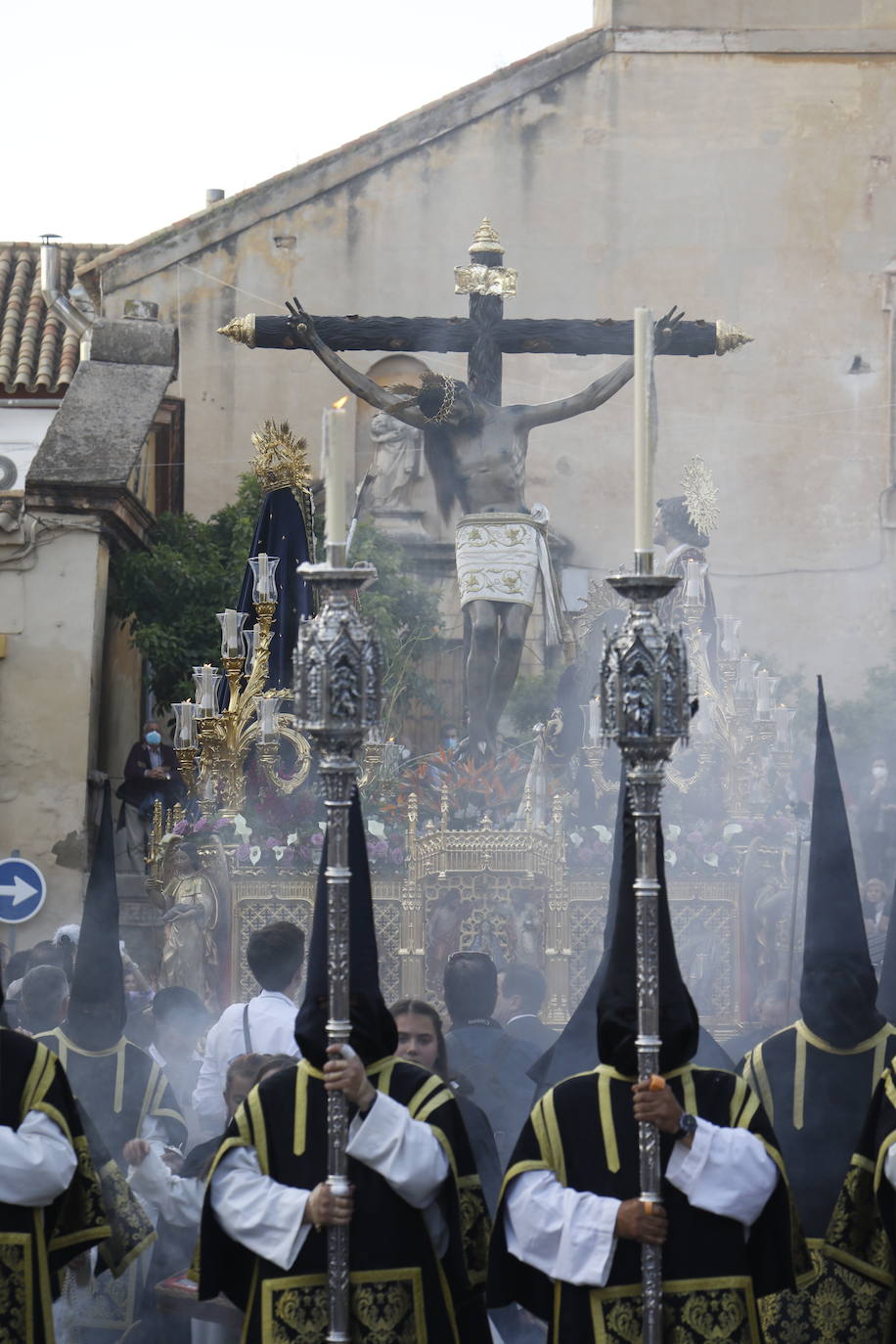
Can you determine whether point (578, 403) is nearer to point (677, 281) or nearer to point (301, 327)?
point (301, 327)

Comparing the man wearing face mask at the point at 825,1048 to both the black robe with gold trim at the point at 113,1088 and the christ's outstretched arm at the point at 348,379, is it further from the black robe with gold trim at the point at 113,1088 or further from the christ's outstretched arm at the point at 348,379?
the christ's outstretched arm at the point at 348,379

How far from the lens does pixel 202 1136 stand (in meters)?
7.20

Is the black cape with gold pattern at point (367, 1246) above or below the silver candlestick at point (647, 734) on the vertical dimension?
below

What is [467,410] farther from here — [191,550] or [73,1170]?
[191,550]

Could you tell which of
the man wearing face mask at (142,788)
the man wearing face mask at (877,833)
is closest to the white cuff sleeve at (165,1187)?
the man wearing face mask at (877,833)

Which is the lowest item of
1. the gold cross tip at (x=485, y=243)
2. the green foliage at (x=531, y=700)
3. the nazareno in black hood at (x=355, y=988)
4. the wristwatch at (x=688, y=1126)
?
the wristwatch at (x=688, y=1126)

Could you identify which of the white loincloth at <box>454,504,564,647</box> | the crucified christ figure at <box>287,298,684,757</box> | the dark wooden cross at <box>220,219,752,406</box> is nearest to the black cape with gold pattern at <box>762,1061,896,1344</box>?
the crucified christ figure at <box>287,298,684,757</box>

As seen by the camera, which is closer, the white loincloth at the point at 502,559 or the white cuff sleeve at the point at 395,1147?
the white cuff sleeve at the point at 395,1147

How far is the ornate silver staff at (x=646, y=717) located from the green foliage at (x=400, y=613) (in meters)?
11.0

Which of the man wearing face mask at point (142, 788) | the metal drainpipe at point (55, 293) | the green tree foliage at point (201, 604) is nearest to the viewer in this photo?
the man wearing face mask at point (142, 788)

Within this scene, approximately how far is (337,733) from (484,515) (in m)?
5.31

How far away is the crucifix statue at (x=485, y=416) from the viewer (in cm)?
1019

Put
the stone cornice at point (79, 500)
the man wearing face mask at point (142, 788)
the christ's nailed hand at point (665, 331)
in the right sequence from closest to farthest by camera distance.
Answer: the christ's nailed hand at point (665, 331)
the man wearing face mask at point (142, 788)
the stone cornice at point (79, 500)

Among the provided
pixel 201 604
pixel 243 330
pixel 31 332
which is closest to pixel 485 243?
pixel 243 330
